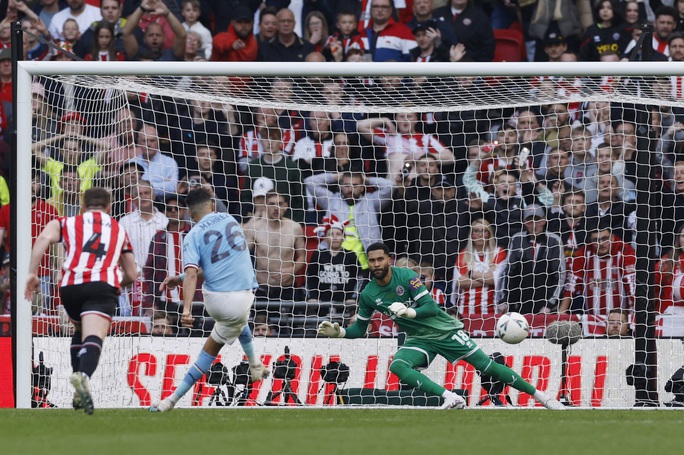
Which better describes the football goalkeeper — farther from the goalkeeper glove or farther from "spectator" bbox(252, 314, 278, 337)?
"spectator" bbox(252, 314, 278, 337)

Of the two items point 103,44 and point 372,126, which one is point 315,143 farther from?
point 103,44

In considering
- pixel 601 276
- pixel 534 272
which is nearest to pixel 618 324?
pixel 601 276

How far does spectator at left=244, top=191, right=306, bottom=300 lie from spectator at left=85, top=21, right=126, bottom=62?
385 cm

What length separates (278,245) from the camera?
13.1 m

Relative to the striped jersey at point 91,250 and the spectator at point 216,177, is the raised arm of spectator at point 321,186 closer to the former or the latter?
the spectator at point 216,177

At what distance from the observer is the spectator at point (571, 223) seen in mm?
13086

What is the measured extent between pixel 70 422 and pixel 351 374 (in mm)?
4232

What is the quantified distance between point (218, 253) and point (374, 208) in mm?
3844

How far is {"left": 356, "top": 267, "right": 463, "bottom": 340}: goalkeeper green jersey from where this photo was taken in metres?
11.0

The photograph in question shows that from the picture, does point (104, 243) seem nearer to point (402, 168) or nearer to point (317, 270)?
point (317, 270)

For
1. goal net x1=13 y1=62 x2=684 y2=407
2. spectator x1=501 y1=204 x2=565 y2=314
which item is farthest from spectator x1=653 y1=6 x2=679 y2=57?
spectator x1=501 y1=204 x2=565 y2=314

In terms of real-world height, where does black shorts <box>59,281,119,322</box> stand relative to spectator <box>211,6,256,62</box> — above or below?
below

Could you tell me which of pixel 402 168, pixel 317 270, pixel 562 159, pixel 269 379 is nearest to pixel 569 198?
pixel 562 159

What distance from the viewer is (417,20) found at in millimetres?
15844
